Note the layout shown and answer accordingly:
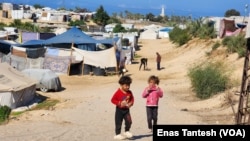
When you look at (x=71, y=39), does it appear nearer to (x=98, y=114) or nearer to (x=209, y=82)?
(x=209, y=82)

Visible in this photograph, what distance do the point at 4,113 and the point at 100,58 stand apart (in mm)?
14605

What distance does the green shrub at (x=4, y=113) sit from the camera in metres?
15.4

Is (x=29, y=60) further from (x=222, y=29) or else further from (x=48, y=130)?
(x=222, y=29)

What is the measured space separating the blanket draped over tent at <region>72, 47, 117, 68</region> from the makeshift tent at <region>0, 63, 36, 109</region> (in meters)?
10.2

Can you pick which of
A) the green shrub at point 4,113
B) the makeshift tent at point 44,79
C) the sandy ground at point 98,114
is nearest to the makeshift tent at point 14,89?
the green shrub at point 4,113

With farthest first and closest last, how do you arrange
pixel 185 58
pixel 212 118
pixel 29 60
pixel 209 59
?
pixel 185 58 → pixel 209 59 → pixel 29 60 → pixel 212 118

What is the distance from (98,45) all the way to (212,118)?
73.8ft

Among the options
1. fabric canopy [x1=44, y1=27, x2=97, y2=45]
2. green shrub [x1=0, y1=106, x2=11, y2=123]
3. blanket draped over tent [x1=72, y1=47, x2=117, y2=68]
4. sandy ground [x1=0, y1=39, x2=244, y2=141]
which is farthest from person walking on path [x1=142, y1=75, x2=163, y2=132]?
fabric canopy [x1=44, y1=27, x2=97, y2=45]

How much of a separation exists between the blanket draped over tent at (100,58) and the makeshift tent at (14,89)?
1016cm

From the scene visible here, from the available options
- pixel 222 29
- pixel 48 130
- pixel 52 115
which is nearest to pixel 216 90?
pixel 52 115

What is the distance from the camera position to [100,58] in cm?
3030

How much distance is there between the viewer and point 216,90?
18797 millimetres

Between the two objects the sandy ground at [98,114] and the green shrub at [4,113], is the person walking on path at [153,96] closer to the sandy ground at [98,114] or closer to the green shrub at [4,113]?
the sandy ground at [98,114]

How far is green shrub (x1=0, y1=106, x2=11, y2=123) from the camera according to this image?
15432 millimetres
